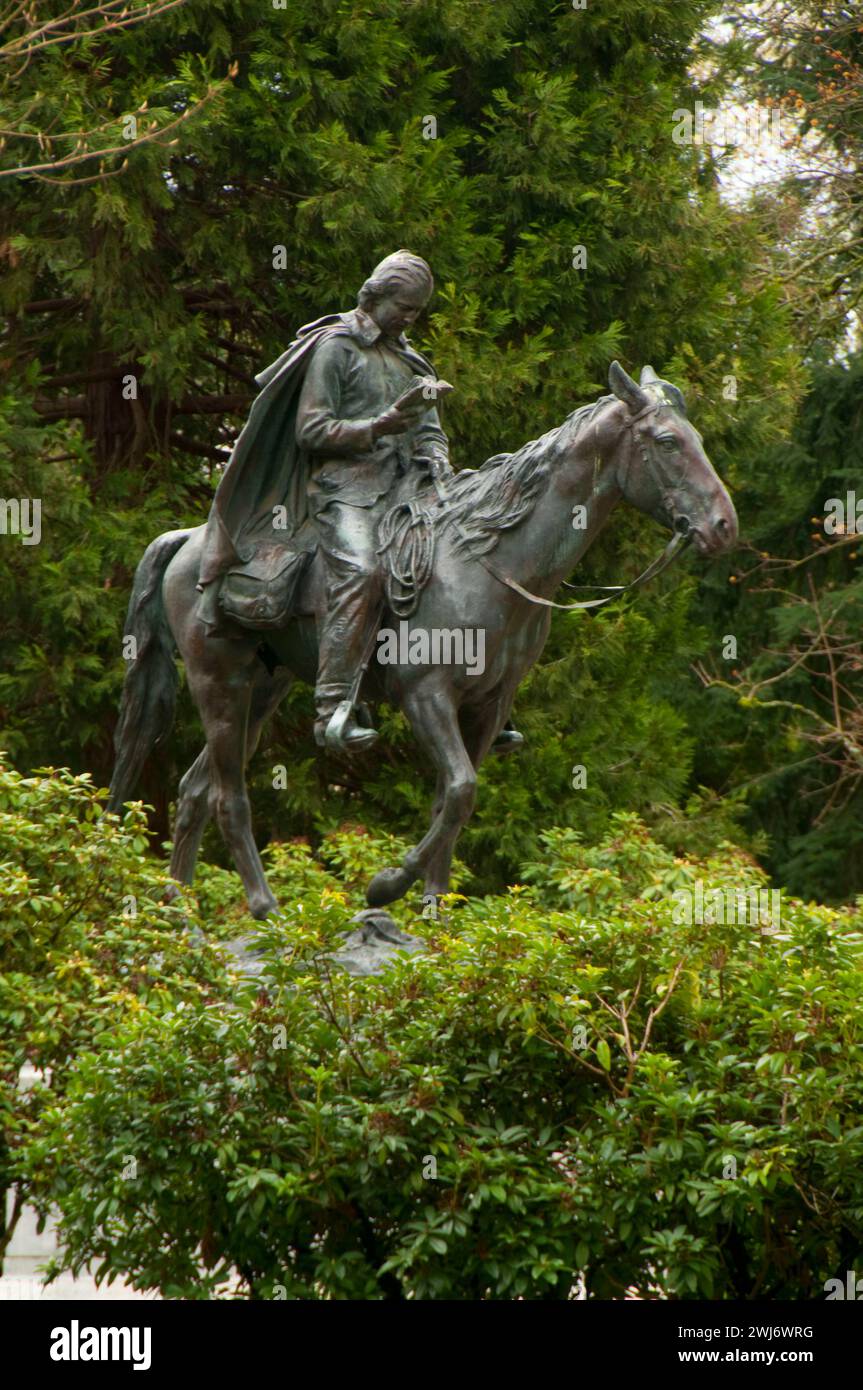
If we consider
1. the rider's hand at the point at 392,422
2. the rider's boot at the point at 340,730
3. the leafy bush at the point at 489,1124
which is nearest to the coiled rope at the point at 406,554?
the rider's hand at the point at 392,422

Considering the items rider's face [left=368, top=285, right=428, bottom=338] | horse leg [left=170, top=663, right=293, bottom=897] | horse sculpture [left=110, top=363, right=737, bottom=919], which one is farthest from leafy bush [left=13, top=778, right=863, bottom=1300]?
rider's face [left=368, top=285, right=428, bottom=338]

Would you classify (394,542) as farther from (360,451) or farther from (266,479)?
(266,479)

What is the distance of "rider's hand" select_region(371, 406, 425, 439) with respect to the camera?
25.5 feet

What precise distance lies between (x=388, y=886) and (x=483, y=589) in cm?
121

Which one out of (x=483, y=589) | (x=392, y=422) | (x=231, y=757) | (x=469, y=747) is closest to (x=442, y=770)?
(x=469, y=747)

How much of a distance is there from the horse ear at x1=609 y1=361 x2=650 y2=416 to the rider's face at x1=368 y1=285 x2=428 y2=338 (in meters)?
1.07

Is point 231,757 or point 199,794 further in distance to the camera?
point 199,794

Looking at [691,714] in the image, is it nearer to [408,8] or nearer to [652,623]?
[652,623]

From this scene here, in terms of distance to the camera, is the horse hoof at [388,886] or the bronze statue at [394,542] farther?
the horse hoof at [388,886]

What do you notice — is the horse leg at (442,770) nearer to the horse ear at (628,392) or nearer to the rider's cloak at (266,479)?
the rider's cloak at (266,479)

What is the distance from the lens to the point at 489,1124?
589 centimetres

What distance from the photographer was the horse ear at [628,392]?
289 inches

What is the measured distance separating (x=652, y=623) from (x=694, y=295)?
2.31 metres

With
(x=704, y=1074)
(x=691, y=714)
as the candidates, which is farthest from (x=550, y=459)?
(x=691, y=714)
